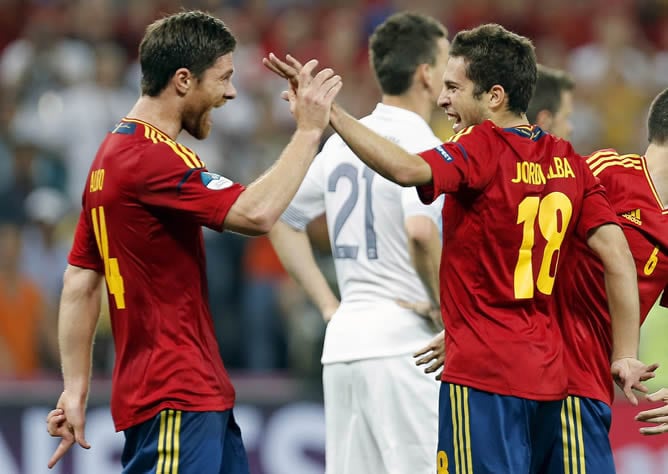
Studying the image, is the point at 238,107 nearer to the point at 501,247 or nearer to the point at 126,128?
the point at 126,128

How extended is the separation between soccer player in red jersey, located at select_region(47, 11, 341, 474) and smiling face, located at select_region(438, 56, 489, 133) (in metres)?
0.52

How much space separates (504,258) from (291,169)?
864mm

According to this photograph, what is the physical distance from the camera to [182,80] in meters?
4.68

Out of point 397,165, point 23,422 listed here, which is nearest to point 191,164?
point 397,165

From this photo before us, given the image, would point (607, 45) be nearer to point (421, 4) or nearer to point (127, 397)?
point (421, 4)

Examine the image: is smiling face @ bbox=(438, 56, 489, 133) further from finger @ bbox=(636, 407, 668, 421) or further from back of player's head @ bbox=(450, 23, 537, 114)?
finger @ bbox=(636, 407, 668, 421)

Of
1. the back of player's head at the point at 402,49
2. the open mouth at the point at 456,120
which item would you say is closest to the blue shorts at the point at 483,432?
the open mouth at the point at 456,120

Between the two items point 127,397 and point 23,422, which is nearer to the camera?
point 127,397

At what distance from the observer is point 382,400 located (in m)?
5.88

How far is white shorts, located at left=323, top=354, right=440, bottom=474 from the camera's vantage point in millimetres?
5824

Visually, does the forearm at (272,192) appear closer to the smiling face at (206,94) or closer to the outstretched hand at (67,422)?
the smiling face at (206,94)

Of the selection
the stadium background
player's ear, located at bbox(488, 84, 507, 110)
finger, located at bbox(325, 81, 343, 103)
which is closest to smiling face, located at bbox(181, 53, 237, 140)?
finger, located at bbox(325, 81, 343, 103)

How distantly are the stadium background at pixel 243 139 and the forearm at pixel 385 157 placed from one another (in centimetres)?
433

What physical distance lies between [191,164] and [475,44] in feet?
3.96
